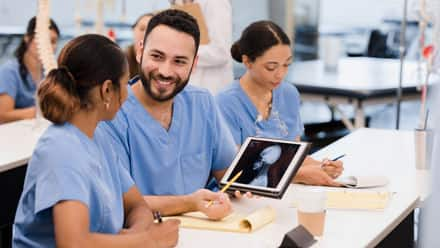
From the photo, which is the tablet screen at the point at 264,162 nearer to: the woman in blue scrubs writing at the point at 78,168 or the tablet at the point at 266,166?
the tablet at the point at 266,166

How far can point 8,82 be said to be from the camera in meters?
3.77

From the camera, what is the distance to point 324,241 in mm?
1696

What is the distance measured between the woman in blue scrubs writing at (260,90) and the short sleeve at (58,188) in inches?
41.2

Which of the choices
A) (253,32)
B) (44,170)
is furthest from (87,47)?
(253,32)

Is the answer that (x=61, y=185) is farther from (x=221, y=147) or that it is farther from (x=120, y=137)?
(x=221, y=147)

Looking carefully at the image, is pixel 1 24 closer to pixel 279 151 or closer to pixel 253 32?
pixel 253 32

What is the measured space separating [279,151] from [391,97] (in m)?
2.56

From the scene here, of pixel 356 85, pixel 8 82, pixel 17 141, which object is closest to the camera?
pixel 17 141

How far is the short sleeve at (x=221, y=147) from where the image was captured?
2182 mm

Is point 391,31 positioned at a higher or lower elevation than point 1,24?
lower

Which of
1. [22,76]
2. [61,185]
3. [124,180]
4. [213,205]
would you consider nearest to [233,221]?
[213,205]

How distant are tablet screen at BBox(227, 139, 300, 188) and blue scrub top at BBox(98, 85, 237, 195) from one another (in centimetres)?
19

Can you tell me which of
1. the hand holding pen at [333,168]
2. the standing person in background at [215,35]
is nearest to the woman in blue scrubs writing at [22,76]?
the standing person in background at [215,35]

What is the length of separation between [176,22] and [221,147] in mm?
412
